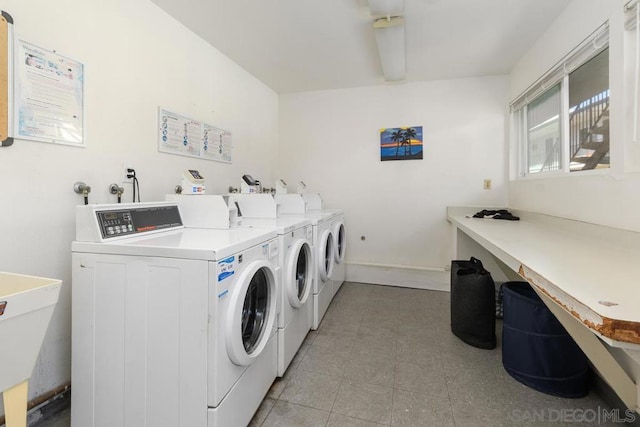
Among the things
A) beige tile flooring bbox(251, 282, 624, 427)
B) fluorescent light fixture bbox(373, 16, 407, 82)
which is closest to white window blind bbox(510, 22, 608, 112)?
fluorescent light fixture bbox(373, 16, 407, 82)

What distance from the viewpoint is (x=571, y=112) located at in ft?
7.30

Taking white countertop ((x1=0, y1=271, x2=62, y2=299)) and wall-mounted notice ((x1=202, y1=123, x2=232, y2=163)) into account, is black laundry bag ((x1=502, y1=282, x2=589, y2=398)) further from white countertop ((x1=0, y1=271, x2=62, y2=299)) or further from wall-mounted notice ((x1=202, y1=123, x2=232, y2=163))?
wall-mounted notice ((x1=202, y1=123, x2=232, y2=163))

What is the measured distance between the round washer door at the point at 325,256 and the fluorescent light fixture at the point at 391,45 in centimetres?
170

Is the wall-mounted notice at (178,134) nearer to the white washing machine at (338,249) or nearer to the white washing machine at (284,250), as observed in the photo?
the white washing machine at (284,250)

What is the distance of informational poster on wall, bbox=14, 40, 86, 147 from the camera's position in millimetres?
1345

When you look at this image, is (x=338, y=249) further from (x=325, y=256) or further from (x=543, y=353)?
(x=543, y=353)

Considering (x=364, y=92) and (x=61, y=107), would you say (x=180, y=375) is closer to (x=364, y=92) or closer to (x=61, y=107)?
(x=61, y=107)

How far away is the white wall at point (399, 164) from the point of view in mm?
3299

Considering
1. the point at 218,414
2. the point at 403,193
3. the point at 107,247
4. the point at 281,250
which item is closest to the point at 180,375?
the point at 218,414

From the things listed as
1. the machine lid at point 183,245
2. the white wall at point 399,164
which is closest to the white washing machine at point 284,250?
the machine lid at point 183,245

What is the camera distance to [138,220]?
1487 mm

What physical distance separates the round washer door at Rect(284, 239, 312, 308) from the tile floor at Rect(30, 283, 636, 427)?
424mm

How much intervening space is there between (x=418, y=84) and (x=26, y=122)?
353 cm

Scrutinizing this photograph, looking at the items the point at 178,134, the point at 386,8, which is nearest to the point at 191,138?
the point at 178,134
